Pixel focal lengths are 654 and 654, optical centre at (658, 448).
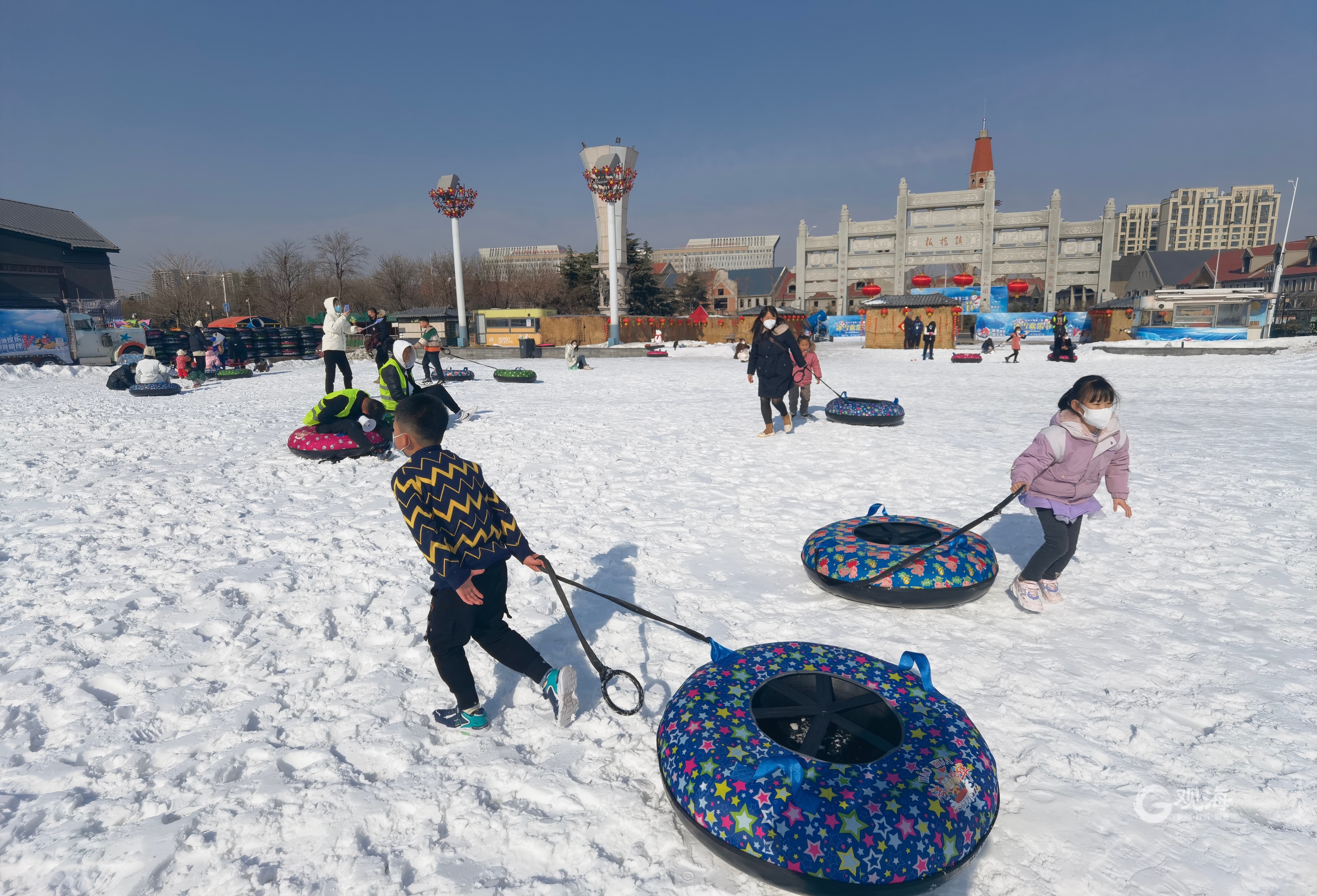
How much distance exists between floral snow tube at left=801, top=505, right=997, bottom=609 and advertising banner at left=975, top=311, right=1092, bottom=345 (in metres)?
35.0

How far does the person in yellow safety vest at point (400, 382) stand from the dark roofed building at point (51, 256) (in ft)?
137

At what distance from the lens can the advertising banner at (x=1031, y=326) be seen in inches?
1416

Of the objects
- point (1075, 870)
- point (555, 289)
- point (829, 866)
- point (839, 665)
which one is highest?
point (555, 289)

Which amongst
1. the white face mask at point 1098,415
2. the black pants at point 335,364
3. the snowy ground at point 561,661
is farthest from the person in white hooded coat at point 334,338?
the white face mask at point 1098,415

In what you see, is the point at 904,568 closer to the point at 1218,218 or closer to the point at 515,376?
the point at 515,376

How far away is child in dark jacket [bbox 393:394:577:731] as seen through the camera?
2.88m

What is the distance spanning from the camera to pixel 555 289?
7069cm

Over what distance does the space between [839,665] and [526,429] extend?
885 cm

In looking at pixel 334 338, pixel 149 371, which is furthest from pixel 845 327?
pixel 149 371

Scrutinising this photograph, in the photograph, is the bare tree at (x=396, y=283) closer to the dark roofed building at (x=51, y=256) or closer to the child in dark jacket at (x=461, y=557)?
the dark roofed building at (x=51, y=256)

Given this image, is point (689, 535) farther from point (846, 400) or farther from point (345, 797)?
point (846, 400)

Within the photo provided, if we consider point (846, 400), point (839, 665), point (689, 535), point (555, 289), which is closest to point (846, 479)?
point (689, 535)

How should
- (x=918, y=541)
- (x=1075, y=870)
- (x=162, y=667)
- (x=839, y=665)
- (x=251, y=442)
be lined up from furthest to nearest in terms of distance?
(x=251, y=442) → (x=918, y=541) → (x=162, y=667) → (x=839, y=665) → (x=1075, y=870)

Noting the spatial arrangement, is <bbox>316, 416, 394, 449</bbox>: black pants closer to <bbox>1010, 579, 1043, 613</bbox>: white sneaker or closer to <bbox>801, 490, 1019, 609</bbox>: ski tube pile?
<bbox>801, 490, 1019, 609</bbox>: ski tube pile
